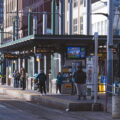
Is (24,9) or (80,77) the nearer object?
(80,77)

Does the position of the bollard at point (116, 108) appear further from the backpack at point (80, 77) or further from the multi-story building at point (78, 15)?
the multi-story building at point (78, 15)

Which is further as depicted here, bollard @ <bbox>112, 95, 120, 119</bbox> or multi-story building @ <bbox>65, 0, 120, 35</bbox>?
multi-story building @ <bbox>65, 0, 120, 35</bbox>

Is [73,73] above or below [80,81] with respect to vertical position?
above

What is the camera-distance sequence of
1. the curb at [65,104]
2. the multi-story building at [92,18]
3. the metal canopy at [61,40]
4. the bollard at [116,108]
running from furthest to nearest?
1. the multi-story building at [92,18]
2. the metal canopy at [61,40]
3. the curb at [65,104]
4. the bollard at [116,108]

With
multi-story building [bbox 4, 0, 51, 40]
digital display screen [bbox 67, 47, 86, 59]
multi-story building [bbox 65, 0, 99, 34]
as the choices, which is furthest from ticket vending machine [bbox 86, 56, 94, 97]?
multi-story building [bbox 4, 0, 51, 40]

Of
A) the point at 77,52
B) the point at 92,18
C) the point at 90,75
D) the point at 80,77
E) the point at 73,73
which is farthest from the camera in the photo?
the point at 92,18

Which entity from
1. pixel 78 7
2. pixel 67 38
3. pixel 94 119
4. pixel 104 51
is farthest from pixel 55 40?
pixel 78 7

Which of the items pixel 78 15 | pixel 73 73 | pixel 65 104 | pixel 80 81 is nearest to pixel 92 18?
pixel 78 15

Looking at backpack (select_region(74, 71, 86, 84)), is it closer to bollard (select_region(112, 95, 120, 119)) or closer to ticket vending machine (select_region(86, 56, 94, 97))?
ticket vending machine (select_region(86, 56, 94, 97))

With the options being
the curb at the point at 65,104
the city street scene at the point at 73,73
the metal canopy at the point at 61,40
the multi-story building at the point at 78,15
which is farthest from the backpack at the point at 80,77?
the multi-story building at the point at 78,15

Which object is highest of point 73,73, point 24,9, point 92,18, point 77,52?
point 24,9

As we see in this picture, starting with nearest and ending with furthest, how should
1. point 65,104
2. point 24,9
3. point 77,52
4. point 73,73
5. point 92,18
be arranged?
point 65,104 → point 73,73 → point 77,52 → point 92,18 → point 24,9

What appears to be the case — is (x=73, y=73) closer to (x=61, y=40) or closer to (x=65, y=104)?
(x=61, y=40)

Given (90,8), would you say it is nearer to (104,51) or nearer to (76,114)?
(104,51)
